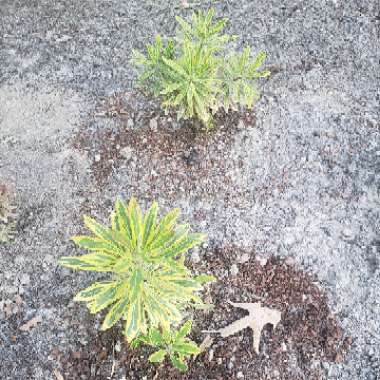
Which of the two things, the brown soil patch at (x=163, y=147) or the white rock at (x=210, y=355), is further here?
the brown soil patch at (x=163, y=147)

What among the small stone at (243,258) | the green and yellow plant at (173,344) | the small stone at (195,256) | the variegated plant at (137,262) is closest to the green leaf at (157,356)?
the green and yellow plant at (173,344)

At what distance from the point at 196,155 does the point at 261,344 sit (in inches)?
54.0

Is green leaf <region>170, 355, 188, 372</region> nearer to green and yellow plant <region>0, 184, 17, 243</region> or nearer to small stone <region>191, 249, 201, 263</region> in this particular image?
small stone <region>191, 249, 201, 263</region>

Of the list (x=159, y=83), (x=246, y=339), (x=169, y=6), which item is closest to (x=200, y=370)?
(x=246, y=339)

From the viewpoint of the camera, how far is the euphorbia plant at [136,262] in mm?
2422

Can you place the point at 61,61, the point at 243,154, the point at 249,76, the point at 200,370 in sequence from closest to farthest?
the point at 200,370 → the point at 249,76 → the point at 243,154 → the point at 61,61

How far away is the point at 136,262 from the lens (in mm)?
2471

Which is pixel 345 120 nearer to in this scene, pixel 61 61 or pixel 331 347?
pixel 331 347

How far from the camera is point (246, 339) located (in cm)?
300

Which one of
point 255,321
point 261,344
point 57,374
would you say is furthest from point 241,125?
point 57,374

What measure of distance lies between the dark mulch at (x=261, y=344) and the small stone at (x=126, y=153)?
3.57ft

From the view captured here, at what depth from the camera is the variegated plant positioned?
7.95 ft

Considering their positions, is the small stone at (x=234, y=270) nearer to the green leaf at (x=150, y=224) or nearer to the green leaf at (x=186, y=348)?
the green leaf at (x=186, y=348)

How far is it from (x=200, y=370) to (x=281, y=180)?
4.55 ft
